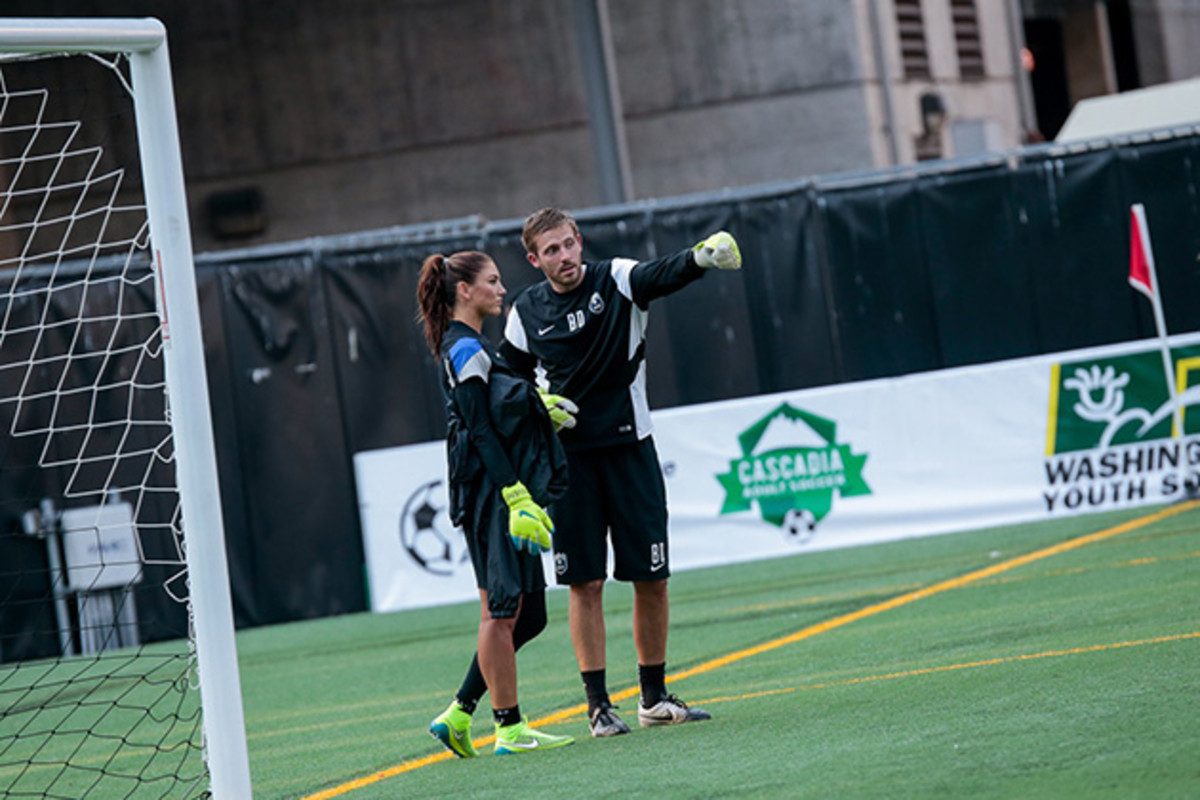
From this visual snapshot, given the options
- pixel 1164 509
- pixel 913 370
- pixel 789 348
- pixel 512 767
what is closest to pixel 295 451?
pixel 789 348

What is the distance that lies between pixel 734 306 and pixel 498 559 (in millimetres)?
9304

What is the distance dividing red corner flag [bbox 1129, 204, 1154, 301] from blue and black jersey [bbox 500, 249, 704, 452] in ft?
26.5

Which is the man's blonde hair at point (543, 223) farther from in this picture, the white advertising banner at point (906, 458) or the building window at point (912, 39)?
the building window at point (912, 39)

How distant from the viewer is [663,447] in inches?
579

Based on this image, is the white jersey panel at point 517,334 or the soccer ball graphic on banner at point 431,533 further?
the soccer ball graphic on banner at point 431,533

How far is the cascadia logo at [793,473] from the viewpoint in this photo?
14.6 metres

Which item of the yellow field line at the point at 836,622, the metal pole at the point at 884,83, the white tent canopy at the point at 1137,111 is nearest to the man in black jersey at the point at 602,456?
the yellow field line at the point at 836,622

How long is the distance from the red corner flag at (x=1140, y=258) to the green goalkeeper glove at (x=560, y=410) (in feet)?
27.4

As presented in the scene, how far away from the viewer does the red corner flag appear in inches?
559

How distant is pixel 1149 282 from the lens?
1430 centimetres

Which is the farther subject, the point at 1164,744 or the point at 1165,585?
the point at 1165,585

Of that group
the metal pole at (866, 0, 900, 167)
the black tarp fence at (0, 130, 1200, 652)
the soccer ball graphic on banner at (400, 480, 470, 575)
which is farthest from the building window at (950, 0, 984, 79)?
the soccer ball graphic on banner at (400, 480, 470, 575)

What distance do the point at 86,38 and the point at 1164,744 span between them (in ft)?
12.4

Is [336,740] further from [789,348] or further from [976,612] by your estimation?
[789,348]
